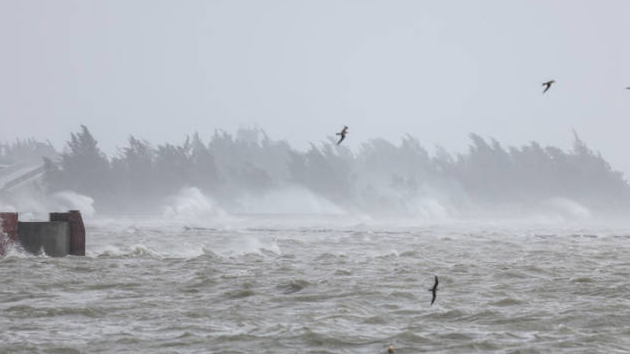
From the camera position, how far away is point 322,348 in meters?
12.0

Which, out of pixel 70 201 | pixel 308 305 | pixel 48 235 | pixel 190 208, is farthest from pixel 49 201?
pixel 308 305

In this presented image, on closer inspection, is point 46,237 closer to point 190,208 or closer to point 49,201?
point 190,208

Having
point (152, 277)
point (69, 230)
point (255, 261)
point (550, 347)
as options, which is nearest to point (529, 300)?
point (550, 347)

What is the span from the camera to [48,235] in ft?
91.1

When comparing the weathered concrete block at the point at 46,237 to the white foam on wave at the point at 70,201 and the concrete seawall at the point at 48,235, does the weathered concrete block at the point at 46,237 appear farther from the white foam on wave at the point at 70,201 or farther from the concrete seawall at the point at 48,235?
the white foam on wave at the point at 70,201

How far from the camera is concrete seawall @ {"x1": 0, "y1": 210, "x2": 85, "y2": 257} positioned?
86.8 feet

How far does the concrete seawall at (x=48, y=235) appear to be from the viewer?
26453 mm

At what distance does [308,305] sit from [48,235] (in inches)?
581

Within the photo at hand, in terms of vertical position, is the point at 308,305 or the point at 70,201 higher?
the point at 70,201

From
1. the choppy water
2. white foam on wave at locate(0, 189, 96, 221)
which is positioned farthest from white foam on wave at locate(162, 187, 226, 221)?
the choppy water

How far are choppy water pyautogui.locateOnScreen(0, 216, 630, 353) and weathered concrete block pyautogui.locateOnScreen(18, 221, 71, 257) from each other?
0.62m

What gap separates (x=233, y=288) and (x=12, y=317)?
5773mm

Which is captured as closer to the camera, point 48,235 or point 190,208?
point 48,235

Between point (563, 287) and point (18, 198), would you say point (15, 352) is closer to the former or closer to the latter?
point (563, 287)
